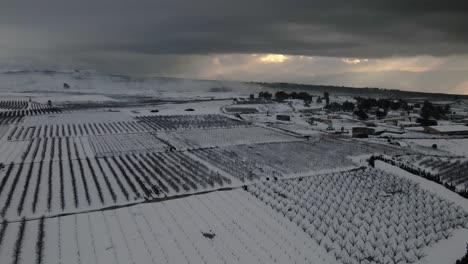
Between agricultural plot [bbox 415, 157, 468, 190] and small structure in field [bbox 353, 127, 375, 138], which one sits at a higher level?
small structure in field [bbox 353, 127, 375, 138]

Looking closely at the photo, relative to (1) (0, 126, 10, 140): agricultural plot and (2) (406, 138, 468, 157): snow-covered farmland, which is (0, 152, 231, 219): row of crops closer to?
(1) (0, 126, 10, 140): agricultural plot

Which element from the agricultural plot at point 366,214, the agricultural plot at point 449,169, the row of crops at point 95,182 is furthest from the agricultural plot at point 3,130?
the agricultural plot at point 449,169

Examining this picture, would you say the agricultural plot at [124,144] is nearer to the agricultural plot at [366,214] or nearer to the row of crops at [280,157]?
the row of crops at [280,157]

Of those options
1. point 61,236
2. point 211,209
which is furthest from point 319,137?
point 61,236

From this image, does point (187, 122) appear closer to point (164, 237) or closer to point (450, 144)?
point (450, 144)

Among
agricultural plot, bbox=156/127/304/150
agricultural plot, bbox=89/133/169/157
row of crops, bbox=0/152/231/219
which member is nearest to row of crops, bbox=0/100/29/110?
agricultural plot, bbox=89/133/169/157

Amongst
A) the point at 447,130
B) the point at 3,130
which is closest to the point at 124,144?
the point at 3,130

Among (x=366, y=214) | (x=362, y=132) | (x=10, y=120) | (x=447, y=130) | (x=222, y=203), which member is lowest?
(x=10, y=120)

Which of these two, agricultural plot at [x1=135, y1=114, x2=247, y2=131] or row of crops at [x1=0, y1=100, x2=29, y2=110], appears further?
row of crops at [x1=0, y1=100, x2=29, y2=110]
